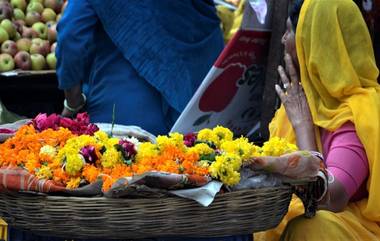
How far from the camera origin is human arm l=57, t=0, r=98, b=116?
3.30 metres

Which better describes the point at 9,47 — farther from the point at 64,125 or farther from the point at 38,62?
the point at 64,125

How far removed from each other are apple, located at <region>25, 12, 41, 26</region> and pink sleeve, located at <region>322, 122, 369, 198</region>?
3.23 metres

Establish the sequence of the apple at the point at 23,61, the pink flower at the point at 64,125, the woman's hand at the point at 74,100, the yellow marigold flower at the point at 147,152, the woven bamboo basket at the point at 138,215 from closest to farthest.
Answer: the woven bamboo basket at the point at 138,215
the yellow marigold flower at the point at 147,152
the pink flower at the point at 64,125
the woman's hand at the point at 74,100
the apple at the point at 23,61

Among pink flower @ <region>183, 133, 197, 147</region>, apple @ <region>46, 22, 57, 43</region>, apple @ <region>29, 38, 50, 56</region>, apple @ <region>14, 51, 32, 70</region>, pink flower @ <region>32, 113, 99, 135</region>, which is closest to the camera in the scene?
pink flower @ <region>183, 133, 197, 147</region>

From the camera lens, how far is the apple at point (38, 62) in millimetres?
4820

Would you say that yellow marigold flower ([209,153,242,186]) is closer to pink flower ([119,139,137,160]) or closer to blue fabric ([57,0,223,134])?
pink flower ([119,139,137,160])

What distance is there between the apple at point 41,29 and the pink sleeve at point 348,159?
3.12 m

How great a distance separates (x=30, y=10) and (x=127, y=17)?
2188 millimetres

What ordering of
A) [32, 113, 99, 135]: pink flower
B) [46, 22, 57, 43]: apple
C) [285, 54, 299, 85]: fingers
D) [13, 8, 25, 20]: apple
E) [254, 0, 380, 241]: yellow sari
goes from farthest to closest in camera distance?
[13, 8, 25, 20]: apple → [46, 22, 57, 43]: apple → [285, 54, 299, 85]: fingers → [254, 0, 380, 241]: yellow sari → [32, 113, 99, 135]: pink flower

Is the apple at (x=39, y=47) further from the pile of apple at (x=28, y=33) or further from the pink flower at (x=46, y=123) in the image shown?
the pink flower at (x=46, y=123)

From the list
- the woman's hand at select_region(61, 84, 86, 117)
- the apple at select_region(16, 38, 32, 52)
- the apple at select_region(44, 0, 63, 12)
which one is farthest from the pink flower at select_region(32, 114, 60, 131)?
the apple at select_region(44, 0, 63, 12)

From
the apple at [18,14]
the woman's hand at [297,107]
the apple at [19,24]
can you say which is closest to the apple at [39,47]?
the apple at [19,24]

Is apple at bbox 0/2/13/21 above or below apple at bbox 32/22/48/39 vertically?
above

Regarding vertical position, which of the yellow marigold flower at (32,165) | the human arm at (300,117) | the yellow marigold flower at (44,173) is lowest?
the human arm at (300,117)
